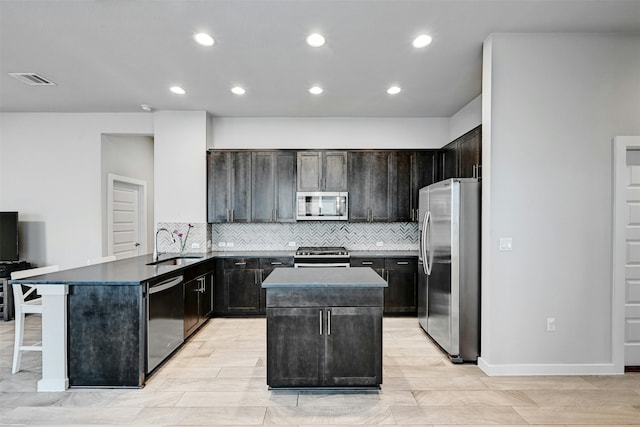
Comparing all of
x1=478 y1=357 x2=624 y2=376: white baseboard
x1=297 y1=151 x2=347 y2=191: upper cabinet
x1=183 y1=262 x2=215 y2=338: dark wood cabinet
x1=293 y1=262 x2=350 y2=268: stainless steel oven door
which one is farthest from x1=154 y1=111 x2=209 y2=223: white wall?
x1=478 y1=357 x2=624 y2=376: white baseboard

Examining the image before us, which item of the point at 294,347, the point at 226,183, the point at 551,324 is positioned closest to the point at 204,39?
the point at 226,183

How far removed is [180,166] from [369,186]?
2.91 metres

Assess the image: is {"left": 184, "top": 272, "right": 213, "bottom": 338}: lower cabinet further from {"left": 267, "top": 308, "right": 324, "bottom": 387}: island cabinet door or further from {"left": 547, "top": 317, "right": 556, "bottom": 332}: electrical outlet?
{"left": 547, "top": 317, "right": 556, "bottom": 332}: electrical outlet

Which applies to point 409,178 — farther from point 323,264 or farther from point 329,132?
point 323,264

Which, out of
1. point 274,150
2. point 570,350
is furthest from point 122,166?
point 570,350

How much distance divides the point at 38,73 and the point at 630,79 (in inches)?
242

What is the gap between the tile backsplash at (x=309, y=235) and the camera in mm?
5820

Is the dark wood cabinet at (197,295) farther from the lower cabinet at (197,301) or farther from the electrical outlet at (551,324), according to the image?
the electrical outlet at (551,324)

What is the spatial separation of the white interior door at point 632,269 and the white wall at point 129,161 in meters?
6.75

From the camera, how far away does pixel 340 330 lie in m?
2.89

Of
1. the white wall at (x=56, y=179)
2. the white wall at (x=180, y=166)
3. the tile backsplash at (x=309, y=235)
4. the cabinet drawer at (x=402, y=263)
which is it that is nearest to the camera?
the cabinet drawer at (x=402, y=263)

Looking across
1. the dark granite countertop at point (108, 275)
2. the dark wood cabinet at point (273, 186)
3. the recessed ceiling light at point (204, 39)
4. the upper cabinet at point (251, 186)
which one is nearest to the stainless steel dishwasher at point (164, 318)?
the dark granite countertop at point (108, 275)

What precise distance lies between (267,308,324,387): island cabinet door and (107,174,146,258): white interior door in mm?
4230

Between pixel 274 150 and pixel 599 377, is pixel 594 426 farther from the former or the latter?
pixel 274 150
